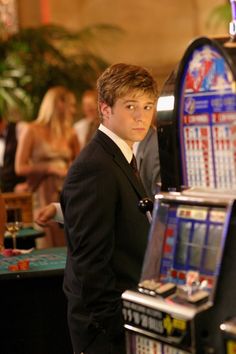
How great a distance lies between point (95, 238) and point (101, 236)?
2cm

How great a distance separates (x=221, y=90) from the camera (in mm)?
2586

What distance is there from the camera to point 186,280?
2.62 m

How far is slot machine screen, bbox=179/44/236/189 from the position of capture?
257 cm

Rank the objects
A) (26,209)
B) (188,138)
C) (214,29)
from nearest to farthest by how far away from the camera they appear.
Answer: (188,138) → (26,209) → (214,29)

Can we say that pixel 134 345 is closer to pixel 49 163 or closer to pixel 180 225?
pixel 180 225

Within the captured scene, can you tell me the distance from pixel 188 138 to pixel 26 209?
4.17m

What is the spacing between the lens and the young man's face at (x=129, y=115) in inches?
122

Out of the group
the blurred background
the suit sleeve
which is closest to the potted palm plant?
the blurred background

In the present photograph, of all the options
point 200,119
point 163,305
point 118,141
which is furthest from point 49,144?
point 163,305

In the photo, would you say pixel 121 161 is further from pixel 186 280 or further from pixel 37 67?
pixel 37 67

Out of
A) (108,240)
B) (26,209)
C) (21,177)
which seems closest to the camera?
(108,240)

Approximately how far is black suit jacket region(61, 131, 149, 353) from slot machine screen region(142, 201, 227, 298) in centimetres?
27

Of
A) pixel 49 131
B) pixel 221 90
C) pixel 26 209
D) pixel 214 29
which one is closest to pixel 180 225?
pixel 221 90

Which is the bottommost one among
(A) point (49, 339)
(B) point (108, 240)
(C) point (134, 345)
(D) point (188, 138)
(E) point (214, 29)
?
(A) point (49, 339)
